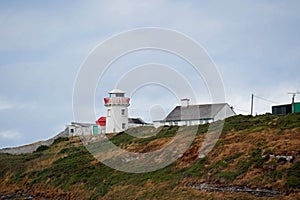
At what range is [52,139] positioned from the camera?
A: 230 feet

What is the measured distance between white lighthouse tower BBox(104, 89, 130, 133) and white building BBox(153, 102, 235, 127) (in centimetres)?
421

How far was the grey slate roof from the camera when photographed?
6276 cm

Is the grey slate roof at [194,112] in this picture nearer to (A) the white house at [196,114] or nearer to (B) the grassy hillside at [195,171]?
(A) the white house at [196,114]

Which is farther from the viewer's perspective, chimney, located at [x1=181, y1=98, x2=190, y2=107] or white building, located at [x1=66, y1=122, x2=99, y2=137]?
white building, located at [x1=66, y1=122, x2=99, y2=137]

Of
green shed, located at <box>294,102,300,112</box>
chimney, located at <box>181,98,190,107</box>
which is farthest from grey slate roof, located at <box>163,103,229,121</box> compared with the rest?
green shed, located at <box>294,102,300,112</box>

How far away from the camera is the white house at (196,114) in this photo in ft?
205

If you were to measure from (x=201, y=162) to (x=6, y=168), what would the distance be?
2559 cm

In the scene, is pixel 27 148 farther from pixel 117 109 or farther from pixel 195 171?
pixel 195 171

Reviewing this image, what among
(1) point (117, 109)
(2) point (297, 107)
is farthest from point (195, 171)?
(1) point (117, 109)

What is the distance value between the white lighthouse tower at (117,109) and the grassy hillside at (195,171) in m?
11.2

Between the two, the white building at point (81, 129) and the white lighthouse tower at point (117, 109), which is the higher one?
the white lighthouse tower at point (117, 109)

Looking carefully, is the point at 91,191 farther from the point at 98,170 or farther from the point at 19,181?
the point at 19,181

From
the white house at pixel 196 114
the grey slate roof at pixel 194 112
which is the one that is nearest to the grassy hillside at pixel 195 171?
the white house at pixel 196 114

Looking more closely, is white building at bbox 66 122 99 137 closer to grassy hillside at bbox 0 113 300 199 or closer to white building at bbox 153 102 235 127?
white building at bbox 153 102 235 127
